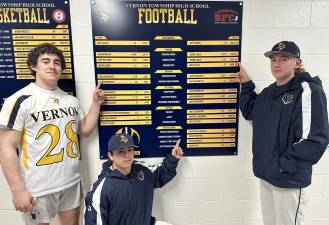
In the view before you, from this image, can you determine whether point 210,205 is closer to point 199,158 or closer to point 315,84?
point 199,158

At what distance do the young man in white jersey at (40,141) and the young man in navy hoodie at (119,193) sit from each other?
259mm

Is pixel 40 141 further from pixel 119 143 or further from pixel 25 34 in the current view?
pixel 25 34

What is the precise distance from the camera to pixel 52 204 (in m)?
1.83

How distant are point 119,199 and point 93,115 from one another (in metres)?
0.61

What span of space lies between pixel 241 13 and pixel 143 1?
2.23 ft

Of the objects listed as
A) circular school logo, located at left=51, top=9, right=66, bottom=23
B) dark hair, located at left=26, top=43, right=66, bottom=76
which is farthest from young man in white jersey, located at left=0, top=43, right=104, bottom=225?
circular school logo, located at left=51, top=9, right=66, bottom=23

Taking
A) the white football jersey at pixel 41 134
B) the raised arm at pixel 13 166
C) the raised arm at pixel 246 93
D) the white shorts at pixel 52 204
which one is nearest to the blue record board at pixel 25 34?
the white football jersey at pixel 41 134

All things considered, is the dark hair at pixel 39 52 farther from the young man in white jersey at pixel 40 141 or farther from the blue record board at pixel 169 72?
the blue record board at pixel 169 72

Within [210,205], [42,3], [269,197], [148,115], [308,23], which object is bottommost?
[210,205]

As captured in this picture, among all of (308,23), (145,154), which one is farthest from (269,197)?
(308,23)

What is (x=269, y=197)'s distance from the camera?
6.52 ft

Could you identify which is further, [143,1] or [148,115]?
[148,115]

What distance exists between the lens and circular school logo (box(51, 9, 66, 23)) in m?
1.92

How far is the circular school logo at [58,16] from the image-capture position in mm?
1916
